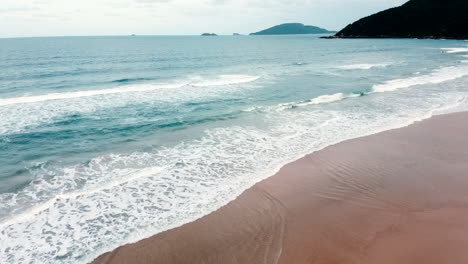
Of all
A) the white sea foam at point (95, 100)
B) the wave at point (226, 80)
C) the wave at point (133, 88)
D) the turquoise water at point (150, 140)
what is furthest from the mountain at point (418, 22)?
the white sea foam at point (95, 100)

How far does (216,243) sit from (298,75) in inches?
1126

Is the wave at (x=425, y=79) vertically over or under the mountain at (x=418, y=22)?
under

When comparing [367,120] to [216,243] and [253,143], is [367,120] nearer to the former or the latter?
[253,143]

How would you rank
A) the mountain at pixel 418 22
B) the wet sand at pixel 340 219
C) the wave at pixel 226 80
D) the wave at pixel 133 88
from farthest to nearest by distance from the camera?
the mountain at pixel 418 22 → the wave at pixel 226 80 → the wave at pixel 133 88 → the wet sand at pixel 340 219

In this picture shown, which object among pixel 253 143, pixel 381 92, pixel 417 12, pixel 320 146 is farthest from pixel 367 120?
pixel 417 12

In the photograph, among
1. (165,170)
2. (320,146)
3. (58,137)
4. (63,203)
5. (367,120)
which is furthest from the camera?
(367,120)

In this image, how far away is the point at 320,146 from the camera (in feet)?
43.8

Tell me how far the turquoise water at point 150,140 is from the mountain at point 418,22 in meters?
101

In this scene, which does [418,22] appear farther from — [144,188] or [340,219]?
[144,188]

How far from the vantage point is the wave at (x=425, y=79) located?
86.6 feet

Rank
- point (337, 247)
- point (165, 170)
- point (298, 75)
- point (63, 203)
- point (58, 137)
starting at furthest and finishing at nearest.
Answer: point (298, 75) → point (58, 137) → point (165, 170) → point (63, 203) → point (337, 247)

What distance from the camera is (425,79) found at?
1163 inches

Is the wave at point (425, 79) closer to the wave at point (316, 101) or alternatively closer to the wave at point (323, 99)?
the wave at point (316, 101)

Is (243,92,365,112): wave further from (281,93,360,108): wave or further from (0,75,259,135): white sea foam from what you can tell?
(0,75,259,135): white sea foam
